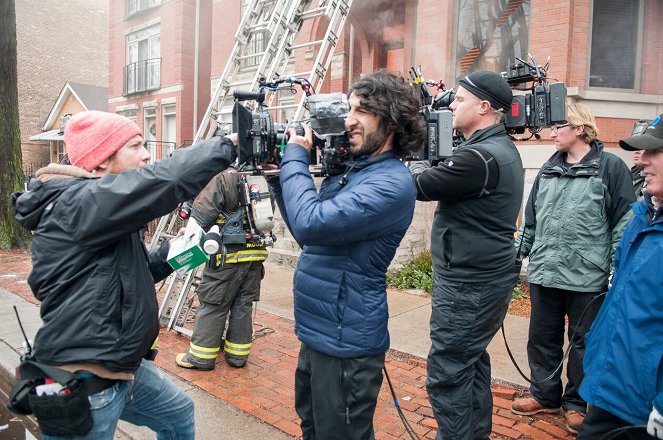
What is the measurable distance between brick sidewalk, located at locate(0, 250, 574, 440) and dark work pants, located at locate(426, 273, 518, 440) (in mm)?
553

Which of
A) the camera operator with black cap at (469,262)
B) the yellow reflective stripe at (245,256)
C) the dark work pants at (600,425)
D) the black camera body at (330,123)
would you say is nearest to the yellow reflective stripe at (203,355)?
the yellow reflective stripe at (245,256)

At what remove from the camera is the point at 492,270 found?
2676 mm

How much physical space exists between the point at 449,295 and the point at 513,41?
6.71m

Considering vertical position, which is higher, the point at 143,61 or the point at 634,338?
the point at 143,61

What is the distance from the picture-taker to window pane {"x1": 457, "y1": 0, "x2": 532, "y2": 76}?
802cm

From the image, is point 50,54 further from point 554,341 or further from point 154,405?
point 554,341

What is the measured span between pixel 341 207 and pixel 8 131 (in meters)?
9.83

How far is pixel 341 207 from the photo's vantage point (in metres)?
1.90

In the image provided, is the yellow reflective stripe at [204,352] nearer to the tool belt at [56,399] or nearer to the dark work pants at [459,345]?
the dark work pants at [459,345]

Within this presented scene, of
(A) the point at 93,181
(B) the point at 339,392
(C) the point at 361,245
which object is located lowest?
(B) the point at 339,392

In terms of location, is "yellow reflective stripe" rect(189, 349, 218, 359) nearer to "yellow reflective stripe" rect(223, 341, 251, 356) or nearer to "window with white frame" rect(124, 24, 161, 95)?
"yellow reflective stripe" rect(223, 341, 251, 356)

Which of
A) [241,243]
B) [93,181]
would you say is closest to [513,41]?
[241,243]

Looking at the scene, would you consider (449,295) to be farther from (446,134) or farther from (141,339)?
(141,339)

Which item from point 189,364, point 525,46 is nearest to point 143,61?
point 525,46
